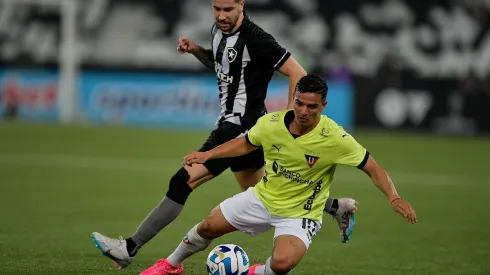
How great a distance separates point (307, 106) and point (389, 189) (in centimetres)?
87

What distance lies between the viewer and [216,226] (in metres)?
7.54

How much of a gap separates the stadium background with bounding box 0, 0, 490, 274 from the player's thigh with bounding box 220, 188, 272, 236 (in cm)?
88

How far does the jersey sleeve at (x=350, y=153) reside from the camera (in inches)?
280

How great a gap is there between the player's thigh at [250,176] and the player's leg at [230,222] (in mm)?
812

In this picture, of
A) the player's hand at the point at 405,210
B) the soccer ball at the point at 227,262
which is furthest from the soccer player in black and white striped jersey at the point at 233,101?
the player's hand at the point at 405,210

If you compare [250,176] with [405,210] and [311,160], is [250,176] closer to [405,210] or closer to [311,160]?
[311,160]

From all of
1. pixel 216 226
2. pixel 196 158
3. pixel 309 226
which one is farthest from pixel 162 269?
pixel 309 226

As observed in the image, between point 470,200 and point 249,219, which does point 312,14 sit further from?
point 249,219

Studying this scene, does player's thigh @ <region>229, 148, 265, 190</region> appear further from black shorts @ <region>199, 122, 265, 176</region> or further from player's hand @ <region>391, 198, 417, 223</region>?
player's hand @ <region>391, 198, 417, 223</region>

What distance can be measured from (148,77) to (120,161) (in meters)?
7.91

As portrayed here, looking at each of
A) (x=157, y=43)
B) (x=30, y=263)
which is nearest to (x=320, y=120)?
(x=30, y=263)

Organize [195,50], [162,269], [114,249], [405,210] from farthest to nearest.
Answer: [195,50] → [114,249] → [162,269] → [405,210]

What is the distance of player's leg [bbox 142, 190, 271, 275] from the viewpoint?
293 inches

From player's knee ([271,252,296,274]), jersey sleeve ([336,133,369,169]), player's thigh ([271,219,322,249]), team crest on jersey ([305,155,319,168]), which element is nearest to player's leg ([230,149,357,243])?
player's thigh ([271,219,322,249])
